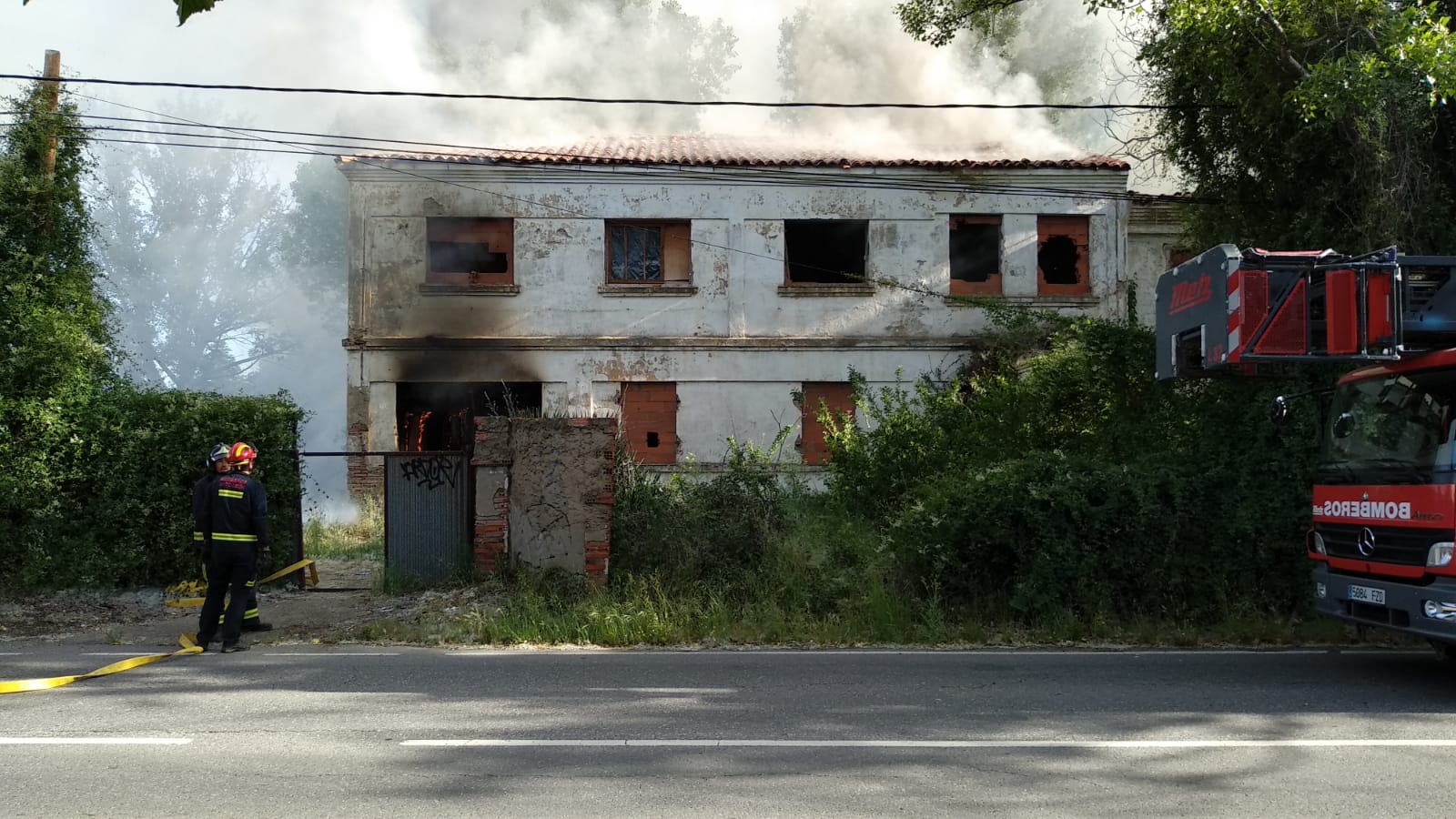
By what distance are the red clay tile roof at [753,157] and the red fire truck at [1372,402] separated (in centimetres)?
1106

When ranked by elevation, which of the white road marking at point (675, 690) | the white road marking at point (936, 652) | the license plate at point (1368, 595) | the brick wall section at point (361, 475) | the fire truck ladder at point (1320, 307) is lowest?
the white road marking at point (936, 652)

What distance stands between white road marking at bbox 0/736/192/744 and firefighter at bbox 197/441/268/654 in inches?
117

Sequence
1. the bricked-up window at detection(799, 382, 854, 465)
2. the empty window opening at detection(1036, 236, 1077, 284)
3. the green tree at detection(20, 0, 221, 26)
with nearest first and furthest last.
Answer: the green tree at detection(20, 0, 221, 26) < the bricked-up window at detection(799, 382, 854, 465) < the empty window opening at detection(1036, 236, 1077, 284)

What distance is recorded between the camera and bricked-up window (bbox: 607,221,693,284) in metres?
19.3

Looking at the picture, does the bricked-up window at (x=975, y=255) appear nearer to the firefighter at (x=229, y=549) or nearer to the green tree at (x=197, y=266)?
the firefighter at (x=229, y=549)

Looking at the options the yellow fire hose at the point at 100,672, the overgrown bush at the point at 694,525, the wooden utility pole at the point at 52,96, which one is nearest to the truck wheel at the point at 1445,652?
the overgrown bush at the point at 694,525

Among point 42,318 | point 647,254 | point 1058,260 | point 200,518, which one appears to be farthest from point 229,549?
point 1058,260

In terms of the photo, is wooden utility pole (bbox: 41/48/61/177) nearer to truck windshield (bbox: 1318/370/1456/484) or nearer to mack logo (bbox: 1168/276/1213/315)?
mack logo (bbox: 1168/276/1213/315)

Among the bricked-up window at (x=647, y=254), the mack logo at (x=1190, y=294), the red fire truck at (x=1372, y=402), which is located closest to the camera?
the red fire truck at (x=1372, y=402)

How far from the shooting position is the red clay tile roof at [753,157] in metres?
18.6

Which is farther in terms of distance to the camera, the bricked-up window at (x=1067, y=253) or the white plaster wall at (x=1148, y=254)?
the white plaster wall at (x=1148, y=254)

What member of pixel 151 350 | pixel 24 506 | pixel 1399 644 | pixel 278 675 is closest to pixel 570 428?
pixel 278 675

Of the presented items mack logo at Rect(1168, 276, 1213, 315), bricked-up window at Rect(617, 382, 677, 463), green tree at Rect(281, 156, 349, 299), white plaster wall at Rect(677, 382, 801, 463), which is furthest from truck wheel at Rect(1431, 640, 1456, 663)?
green tree at Rect(281, 156, 349, 299)

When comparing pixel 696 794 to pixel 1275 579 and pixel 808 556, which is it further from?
pixel 1275 579
